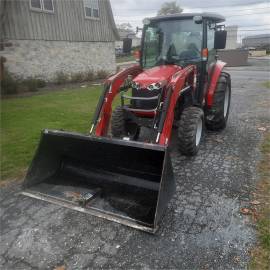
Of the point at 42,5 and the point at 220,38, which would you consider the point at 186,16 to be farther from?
the point at 42,5

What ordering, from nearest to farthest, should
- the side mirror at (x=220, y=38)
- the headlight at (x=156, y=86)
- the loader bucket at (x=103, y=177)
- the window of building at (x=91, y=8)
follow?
1. the loader bucket at (x=103, y=177)
2. the headlight at (x=156, y=86)
3. the side mirror at (x=220, y=38)
4. the window of building at (x=91, y=8)

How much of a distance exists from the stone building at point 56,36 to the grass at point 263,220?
1129cm

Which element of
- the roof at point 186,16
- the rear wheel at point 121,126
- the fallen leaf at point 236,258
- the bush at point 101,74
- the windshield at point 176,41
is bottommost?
the fallen leaf at point 236,258

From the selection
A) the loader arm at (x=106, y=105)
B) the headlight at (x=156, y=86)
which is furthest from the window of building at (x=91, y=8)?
the headlight at (x=156, y=86)

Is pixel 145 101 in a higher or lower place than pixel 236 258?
higher

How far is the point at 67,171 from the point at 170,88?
73.7 inches

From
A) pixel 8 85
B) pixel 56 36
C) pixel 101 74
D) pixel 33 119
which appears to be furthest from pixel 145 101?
pixel 101 74

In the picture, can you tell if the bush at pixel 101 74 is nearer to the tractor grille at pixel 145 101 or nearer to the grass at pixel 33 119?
the grass at pixel 33 119

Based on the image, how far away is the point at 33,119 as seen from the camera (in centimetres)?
813

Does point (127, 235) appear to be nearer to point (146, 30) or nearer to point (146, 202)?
point (146, 202)

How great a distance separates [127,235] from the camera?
3211 millimetres

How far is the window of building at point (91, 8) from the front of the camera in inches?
640

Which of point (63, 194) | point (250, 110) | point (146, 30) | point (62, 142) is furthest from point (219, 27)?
point (63, 194)

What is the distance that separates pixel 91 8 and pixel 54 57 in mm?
4044
